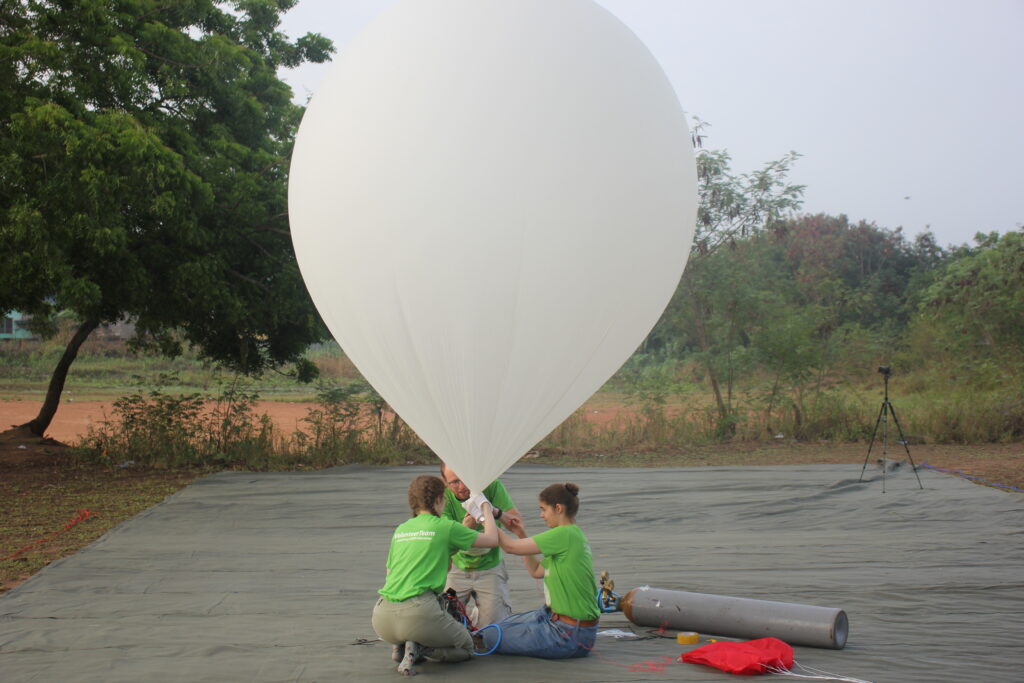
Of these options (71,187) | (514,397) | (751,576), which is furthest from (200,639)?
(71,187)

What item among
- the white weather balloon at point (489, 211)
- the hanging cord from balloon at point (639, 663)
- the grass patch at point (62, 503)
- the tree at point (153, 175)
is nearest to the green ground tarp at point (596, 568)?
the hanging cord from balloon at point (639, 663)

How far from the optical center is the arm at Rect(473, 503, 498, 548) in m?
4.25

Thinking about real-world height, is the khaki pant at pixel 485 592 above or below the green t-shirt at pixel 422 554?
below

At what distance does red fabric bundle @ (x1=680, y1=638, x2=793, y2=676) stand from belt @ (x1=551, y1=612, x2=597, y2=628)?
1.47ft

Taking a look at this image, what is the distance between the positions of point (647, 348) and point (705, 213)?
976 centimetres

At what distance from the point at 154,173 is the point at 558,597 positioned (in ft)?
22.5

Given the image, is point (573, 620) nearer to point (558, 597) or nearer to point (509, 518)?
point (558, 597)

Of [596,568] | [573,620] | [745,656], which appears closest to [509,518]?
[573,620]

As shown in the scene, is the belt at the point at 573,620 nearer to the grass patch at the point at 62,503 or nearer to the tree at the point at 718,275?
the grass patch at the point at 62,503

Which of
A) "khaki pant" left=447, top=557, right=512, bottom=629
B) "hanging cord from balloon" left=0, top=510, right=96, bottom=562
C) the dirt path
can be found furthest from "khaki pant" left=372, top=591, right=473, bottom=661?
the dirt path

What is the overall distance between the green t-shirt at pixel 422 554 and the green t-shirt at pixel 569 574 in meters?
0.39

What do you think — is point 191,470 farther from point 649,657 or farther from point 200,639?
point 649,657

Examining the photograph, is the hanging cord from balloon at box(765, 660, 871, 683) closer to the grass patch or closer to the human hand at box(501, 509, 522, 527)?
the human hand at box(501, 509, 522, 527)

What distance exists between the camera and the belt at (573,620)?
4273 mm
